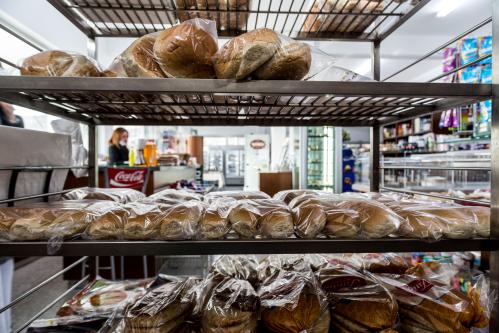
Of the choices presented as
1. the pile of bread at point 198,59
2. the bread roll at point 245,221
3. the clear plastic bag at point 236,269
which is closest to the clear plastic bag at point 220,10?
the pile of bread at point 198,59

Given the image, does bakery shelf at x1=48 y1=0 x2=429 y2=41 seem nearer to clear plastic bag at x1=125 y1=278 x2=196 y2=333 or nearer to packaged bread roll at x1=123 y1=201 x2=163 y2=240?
packaged bread roll at x1=123 y1=201 x2=163 y2=240

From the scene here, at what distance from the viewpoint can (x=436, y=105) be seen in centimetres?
99

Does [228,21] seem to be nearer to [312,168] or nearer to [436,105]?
[436,105]

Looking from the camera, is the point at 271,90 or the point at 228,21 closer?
the point at 271,90

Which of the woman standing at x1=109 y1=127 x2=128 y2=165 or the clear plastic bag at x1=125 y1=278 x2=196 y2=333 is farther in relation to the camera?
the woman standing at x1=109 y1=127 x2=128 y2=165

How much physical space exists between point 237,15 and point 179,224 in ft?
2.88

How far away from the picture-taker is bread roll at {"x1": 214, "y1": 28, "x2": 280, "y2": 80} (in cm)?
70

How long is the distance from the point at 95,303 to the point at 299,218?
792 millimetres

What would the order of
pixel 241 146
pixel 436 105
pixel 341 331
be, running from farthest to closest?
1. pixel 241 146
2. pixel 436 105
3. pixel 341 331

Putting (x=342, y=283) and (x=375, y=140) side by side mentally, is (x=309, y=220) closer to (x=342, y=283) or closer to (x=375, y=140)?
(x=342, y=283)

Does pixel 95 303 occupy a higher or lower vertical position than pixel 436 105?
lower

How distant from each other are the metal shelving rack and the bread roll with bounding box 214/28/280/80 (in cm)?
3

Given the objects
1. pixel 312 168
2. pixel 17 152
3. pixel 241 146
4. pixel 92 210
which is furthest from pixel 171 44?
pixel 241 146

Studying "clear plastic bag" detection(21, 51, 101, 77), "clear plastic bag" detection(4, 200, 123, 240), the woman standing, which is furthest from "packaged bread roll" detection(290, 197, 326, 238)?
the woman standing
